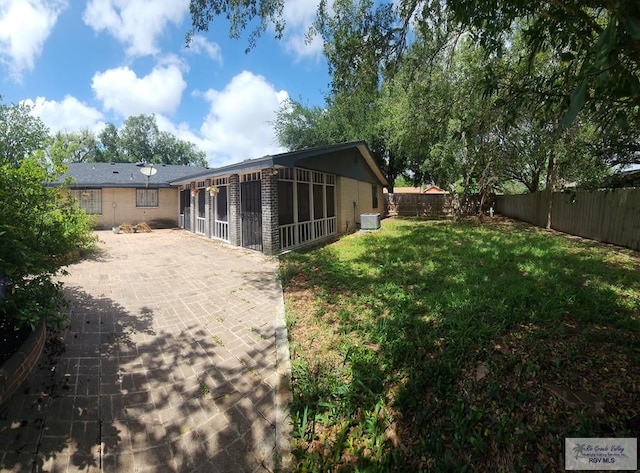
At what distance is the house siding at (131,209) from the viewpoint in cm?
1639

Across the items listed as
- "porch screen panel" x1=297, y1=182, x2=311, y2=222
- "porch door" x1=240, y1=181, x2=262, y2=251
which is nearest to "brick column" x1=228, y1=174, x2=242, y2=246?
"porch door" x1=240, y1=181, x2=262, y2=251

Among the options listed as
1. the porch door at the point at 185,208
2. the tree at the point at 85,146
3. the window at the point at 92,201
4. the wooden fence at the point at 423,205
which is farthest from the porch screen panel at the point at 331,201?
the tree at the point at 85,146

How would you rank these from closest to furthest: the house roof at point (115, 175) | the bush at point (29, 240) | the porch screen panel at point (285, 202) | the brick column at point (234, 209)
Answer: the bush at point (29, 240) → the porch screen panel at point (285, 202) → the brick column at point (234, 209) → the house roof at point (115, 175)

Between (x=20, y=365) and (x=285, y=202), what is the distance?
24.0ft

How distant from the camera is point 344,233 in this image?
13.5 meters

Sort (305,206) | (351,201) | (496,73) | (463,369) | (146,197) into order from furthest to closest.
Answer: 1. (146,197)
2. (351,201)
3. (305,206)
4. (496,73)
5. (463,369)

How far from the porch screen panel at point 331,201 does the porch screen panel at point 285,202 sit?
283 centimetres

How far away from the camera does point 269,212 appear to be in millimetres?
8570

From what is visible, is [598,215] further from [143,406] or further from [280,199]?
[143,406]

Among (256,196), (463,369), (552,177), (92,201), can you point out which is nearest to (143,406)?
(463,369)

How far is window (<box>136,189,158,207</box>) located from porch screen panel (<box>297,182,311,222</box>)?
1143 cm

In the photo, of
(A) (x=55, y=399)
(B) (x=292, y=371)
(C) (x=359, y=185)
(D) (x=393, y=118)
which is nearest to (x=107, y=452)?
(A) (x=55, y=399)

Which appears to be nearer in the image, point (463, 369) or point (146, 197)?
point (463, 369)

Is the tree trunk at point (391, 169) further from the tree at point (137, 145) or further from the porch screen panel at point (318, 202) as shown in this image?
the tree at point (137, 145)
